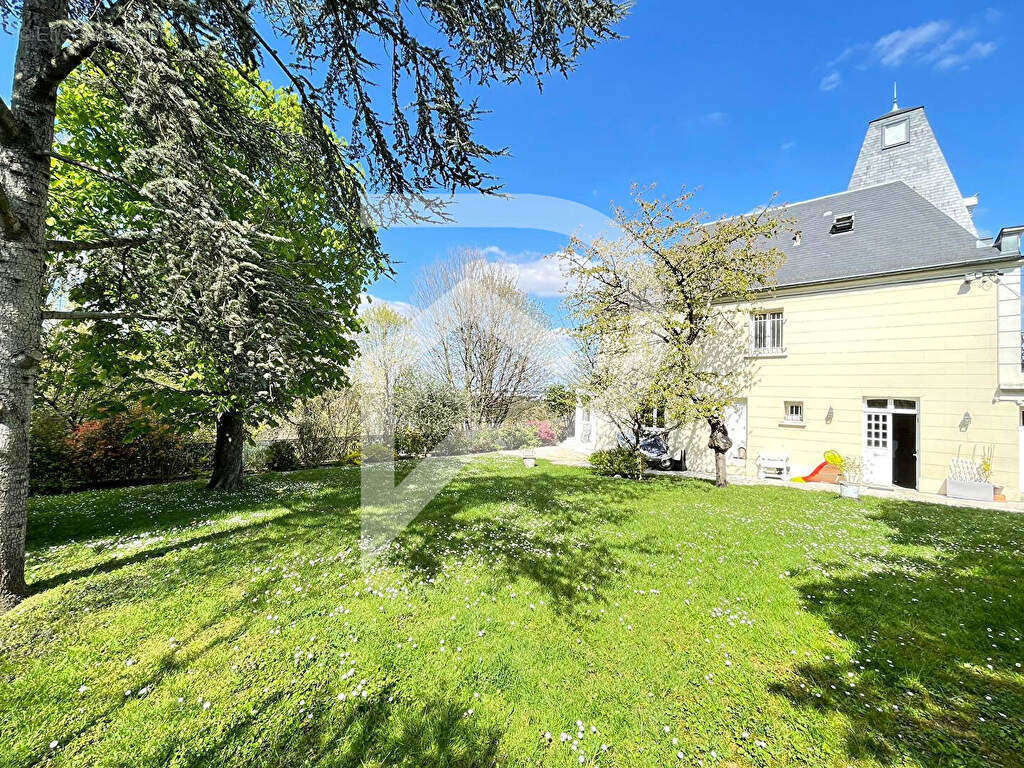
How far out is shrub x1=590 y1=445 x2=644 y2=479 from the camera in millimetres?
11164

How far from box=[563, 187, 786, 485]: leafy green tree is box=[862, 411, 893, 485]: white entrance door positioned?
194 inches

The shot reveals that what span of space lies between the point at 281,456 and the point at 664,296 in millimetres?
13259

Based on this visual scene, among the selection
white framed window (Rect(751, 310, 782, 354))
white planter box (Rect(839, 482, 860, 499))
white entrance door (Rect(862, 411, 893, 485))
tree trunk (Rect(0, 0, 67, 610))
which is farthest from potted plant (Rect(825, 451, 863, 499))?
tree trunk (Rect(0, 0, 67, 610))

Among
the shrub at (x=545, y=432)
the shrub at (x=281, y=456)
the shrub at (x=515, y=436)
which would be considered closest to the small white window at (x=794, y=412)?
the shrub at (x=515, y=436)

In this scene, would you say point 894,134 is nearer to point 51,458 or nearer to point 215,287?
point 215,287

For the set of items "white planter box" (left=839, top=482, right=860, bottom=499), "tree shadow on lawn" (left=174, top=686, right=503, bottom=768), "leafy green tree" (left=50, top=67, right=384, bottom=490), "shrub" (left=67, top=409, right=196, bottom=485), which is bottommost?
"white planter box" (left=839, top=482, right=860, bottom=499)

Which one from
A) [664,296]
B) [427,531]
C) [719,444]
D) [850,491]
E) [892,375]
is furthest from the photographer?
[892,375]

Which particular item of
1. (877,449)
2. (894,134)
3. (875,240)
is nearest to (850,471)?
(877,449)

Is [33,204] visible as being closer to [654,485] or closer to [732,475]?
[654,485]

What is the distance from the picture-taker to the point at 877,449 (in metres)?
11.2

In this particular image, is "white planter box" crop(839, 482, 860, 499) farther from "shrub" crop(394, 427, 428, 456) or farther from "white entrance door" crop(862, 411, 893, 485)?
"shrub" crop(394, 427, 428, 456)

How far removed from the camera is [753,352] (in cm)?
1318

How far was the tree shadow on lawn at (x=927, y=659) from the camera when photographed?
2.31 m

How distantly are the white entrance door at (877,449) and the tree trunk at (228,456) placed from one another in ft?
56.6
